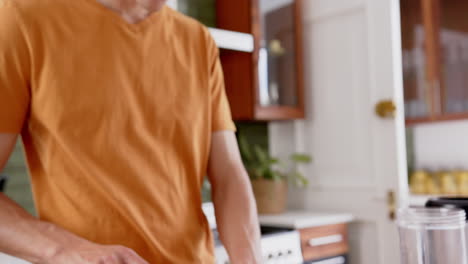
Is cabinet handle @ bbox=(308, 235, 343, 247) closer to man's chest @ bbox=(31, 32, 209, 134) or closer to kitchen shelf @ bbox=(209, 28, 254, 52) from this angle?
kitchen shelf @ bbox=(209, 28, 254, 52)

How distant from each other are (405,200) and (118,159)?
95.5 inches

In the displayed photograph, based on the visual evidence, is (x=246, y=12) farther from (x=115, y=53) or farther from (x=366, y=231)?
(x=115, y=53)

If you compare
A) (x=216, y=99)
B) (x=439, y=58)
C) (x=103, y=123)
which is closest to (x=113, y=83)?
(x=103, y=123)

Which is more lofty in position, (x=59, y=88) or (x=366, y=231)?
(x=59, y=88)

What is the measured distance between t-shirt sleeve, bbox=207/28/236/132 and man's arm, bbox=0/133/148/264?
32 centimetres

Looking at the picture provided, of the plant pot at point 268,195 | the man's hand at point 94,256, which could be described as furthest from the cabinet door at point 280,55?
the man's hand at point 94,256

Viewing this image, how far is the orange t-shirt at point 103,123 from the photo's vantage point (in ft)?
2.62

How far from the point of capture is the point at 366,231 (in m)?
3.12

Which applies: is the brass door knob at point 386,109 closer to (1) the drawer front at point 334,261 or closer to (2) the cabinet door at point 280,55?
(2) the cabinet door at point 280,55

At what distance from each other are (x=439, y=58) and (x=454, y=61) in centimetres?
11

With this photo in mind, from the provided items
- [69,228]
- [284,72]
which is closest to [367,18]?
[284,72]

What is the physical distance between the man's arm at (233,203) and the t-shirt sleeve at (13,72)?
0.34 m

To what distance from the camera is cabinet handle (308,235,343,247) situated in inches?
114

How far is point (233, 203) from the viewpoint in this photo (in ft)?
3.12
